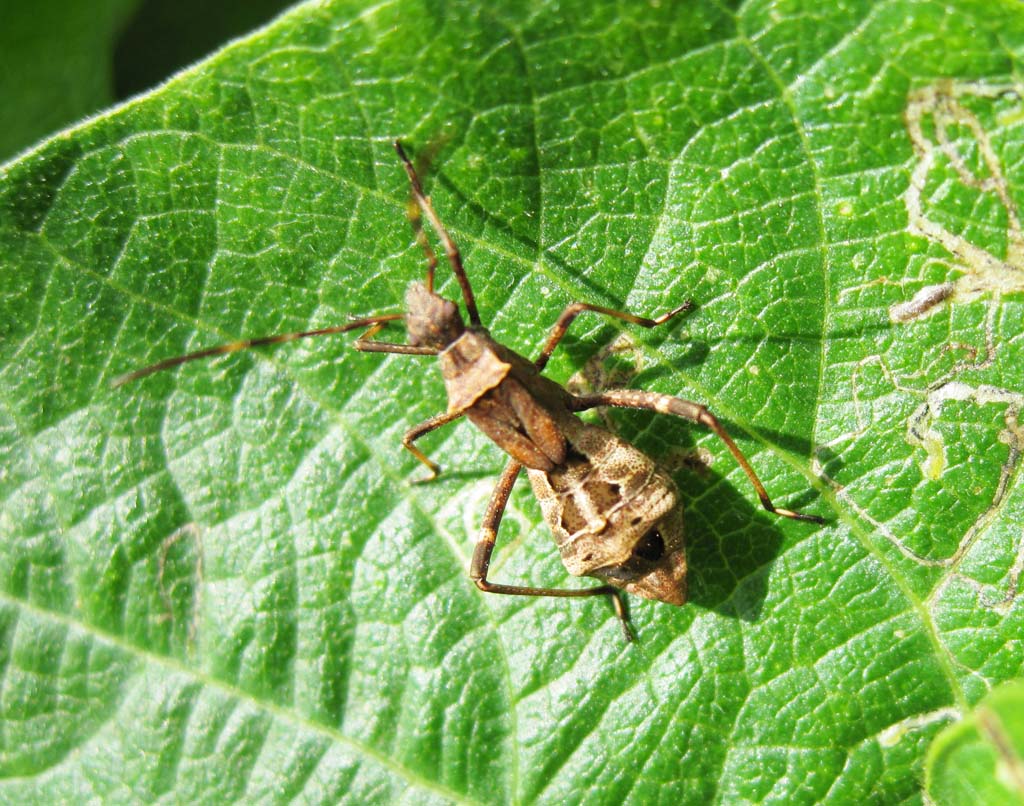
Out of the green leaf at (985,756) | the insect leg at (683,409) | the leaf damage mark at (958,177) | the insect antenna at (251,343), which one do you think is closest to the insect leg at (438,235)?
the insect antenna at (251,343)

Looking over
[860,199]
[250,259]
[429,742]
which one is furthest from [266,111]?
[429,742]

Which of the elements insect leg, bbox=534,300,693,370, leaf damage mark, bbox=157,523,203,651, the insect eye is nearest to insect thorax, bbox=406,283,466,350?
insect leg, bbox=534,300,693,370

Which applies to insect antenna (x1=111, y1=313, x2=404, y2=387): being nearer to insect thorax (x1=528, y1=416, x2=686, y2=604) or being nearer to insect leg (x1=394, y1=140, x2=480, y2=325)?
insect leg (x1=394, y1=140, x2=480, y2=325)

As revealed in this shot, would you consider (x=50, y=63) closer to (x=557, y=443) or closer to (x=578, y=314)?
(x=578, y=314)

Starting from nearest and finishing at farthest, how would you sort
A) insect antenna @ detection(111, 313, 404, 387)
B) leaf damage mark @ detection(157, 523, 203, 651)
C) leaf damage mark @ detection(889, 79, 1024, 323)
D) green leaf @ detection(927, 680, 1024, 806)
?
green leaf @ detection(927, 680, 1024, 806) < leaf damage mark @ detection(889, 79, 1024, 323) < insect antenna @ detection(111, 313, 404, 387) < leaf damage mark @ detection(157, 523, 203, 651)

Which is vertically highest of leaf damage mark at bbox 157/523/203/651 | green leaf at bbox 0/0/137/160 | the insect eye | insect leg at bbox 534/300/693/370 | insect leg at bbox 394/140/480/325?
green leaf at bbox 0/0/137/160

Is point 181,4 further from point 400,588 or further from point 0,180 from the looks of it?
point 400,588

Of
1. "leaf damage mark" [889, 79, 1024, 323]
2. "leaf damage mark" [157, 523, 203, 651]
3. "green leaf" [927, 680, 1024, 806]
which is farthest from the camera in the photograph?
"leaf damage mark" [157, 523, 203, 651]
